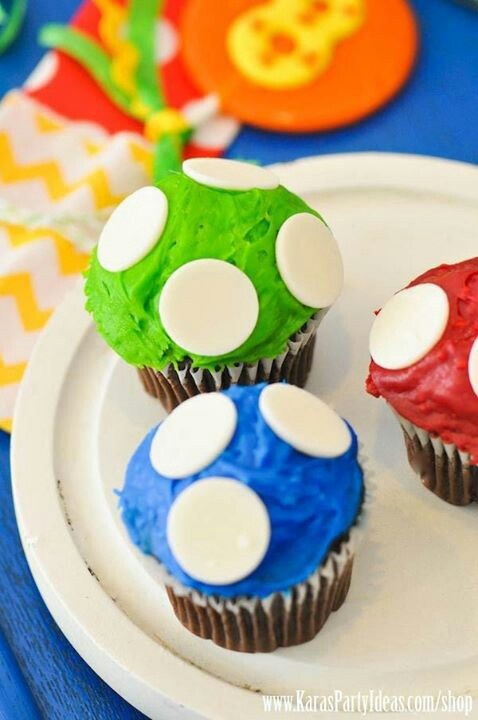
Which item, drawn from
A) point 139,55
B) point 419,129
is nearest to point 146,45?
point 139,55

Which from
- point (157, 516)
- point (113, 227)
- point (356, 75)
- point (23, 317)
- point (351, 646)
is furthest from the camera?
point (356, 75)

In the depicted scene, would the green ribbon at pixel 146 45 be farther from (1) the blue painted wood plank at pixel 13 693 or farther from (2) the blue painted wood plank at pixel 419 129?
(1) the blue painted wood plank at pixel 13 693

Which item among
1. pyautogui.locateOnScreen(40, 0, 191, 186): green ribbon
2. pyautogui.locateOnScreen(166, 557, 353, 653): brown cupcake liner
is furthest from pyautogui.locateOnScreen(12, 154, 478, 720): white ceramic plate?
pyautogui.locateOnScreen(40, 0, 191, 186): green ribbon

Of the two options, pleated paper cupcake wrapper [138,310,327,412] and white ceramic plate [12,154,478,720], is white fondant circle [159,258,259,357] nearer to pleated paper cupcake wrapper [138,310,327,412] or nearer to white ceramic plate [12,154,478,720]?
pleated paper cupcake wrapper [138,310,327,412]

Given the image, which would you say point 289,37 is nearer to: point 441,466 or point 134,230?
point 134,230

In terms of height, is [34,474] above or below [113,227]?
below

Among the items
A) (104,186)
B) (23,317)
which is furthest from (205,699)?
(104,186)

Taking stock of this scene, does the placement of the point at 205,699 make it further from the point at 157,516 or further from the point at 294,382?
the point at 294,382
